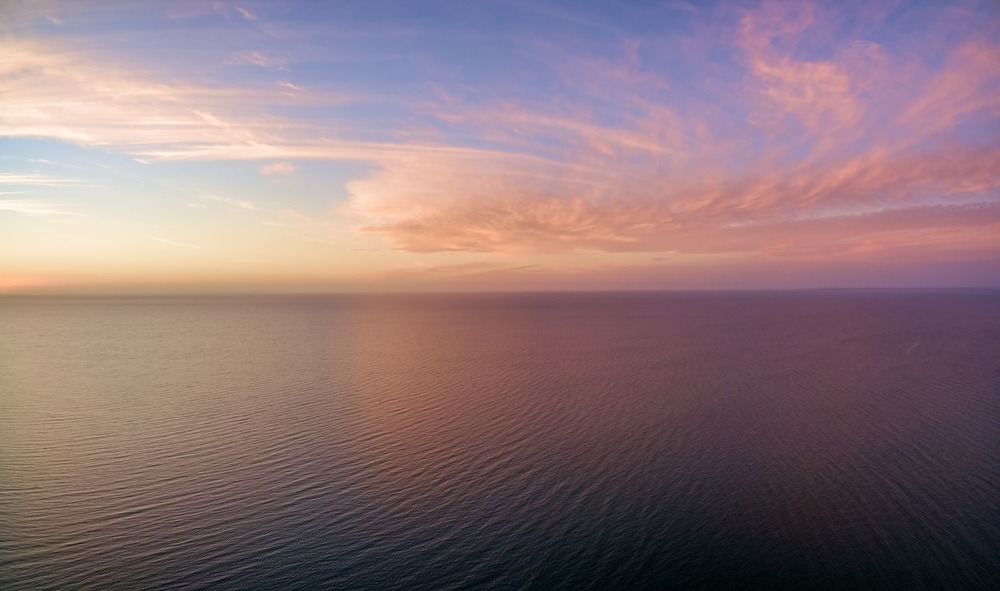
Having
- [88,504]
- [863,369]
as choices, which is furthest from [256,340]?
[863,369]

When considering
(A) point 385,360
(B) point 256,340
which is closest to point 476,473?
(A) point 385,360

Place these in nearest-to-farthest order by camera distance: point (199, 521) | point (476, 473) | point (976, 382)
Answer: point (199, 521) → point (476, 473) → point (976, 382)

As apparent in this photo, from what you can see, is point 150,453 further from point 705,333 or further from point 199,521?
point 705,333

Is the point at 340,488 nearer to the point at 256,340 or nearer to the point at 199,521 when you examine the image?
the point at 199,521

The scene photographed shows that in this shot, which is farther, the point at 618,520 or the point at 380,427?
the point at 380,427

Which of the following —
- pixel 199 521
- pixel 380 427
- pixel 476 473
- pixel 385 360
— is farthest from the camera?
pixel 385 360

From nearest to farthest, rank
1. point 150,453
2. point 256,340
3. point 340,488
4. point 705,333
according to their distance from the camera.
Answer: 1. point 340,488
2. point 150,453
3. point 256,340
4. point 705,333
